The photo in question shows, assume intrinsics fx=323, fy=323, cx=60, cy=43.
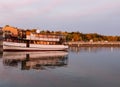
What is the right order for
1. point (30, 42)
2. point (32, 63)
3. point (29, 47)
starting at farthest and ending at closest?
point (30, 42)
point (29, 47)
point (32, 63)

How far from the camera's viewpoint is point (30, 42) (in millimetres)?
→ 79750

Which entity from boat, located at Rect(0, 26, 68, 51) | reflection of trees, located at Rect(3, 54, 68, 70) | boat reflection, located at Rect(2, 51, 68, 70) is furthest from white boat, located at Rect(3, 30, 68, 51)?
reflection of trees, located at Rect(3, 54, 68, 70)

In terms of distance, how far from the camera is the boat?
7554 centimetres

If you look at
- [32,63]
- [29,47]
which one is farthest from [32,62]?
[29,47]

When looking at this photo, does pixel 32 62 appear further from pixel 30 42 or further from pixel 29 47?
pixel 30 42

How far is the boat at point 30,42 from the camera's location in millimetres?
75537

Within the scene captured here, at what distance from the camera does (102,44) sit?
5797 inches

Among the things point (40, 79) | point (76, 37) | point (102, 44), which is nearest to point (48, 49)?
point (40, 79)

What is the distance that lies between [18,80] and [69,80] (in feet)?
16.1

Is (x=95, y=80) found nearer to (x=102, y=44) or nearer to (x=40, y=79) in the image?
(x=40, y=79)

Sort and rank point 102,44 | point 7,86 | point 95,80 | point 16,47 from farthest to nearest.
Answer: point 102,44
point 16,47
point 95,80
point 7,86

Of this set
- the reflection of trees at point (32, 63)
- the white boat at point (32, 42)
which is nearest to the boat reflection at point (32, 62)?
the reflection of trees at point (32, 63)

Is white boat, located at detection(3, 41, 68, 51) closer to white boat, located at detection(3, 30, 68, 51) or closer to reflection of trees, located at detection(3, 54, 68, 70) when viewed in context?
white boat, located at detection(3, 30, 68, 51)

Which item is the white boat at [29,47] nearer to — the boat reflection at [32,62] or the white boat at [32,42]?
the white boat at [32,42]
